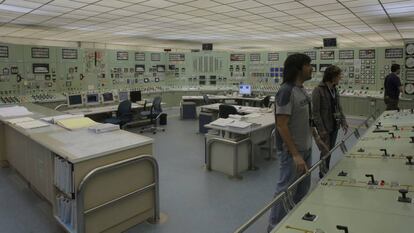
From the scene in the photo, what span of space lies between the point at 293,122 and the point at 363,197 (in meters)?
0.79

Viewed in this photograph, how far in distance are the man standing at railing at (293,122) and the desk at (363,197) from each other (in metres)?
0.29

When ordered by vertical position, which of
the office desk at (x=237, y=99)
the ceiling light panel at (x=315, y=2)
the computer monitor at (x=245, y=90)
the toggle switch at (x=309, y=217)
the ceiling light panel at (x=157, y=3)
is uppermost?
the ceiling light panel at (x=315, y=2)

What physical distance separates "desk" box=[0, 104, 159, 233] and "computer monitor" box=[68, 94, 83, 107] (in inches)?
138

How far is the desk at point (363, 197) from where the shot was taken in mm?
1405

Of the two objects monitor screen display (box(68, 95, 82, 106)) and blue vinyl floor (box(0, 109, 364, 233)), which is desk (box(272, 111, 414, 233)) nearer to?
blue vinyl floor (box(0, 109, 364, 233))

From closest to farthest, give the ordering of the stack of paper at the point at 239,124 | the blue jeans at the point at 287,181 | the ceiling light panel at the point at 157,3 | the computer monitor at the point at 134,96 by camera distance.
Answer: the blue jeans at the point at 287,181 < the stack of paper at the point at 239,124 < the ceiling light panel at the point at 157,3 < the computer monitor at the point at 134,96

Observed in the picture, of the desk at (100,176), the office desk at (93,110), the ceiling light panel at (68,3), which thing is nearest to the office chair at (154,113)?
the office desk at (93,110)

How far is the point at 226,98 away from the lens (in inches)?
353

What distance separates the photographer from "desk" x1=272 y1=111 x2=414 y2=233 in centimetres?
141

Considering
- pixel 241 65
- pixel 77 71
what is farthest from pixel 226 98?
pixel 77 71

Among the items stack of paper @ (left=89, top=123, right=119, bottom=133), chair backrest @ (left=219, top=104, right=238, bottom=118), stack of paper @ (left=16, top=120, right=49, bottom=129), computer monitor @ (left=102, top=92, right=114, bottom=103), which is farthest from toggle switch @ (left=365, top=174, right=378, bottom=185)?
computer monitor @ (left=102, top=92, right=114, bottom=103)

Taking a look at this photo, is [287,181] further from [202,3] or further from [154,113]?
[154,113]

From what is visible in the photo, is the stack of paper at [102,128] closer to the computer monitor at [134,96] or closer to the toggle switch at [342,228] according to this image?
the toggle switch at [342,228]

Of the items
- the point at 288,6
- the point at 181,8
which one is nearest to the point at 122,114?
the point at 181,8
